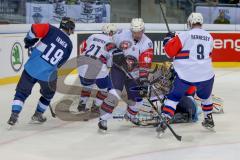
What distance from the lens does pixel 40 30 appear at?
5.06 m

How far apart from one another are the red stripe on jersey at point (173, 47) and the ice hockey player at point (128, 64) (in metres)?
0.37

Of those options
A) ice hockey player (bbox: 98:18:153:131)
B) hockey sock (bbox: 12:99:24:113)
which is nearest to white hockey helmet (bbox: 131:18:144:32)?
ice hockey player (bbox: 98:18:153:131)

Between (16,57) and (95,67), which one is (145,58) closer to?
(95,67)

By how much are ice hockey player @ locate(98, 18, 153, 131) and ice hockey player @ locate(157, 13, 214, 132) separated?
0.32 metres

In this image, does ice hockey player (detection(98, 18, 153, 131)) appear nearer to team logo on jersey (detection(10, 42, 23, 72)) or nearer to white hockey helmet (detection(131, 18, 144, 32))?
white hockey helmet (detection(131, 18, 144, 32))

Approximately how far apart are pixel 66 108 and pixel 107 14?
144 inches

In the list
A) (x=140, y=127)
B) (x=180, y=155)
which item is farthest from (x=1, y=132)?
(x=180, y=155)

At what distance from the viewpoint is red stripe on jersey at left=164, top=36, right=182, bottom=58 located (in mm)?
4844

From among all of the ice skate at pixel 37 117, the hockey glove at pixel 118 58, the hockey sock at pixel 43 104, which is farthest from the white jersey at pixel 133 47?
the ice skate at pixel 37 117

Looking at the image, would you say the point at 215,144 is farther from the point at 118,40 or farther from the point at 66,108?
the point at 66,108

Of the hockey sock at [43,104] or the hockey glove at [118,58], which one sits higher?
the hockey glove at [118,58]

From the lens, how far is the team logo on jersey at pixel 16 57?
A: 7.74 metres

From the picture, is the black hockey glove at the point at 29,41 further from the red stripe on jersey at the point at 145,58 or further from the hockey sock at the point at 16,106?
the red stripe on jersey at the point at 145,58

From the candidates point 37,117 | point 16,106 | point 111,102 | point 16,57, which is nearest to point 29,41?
point 16,106
